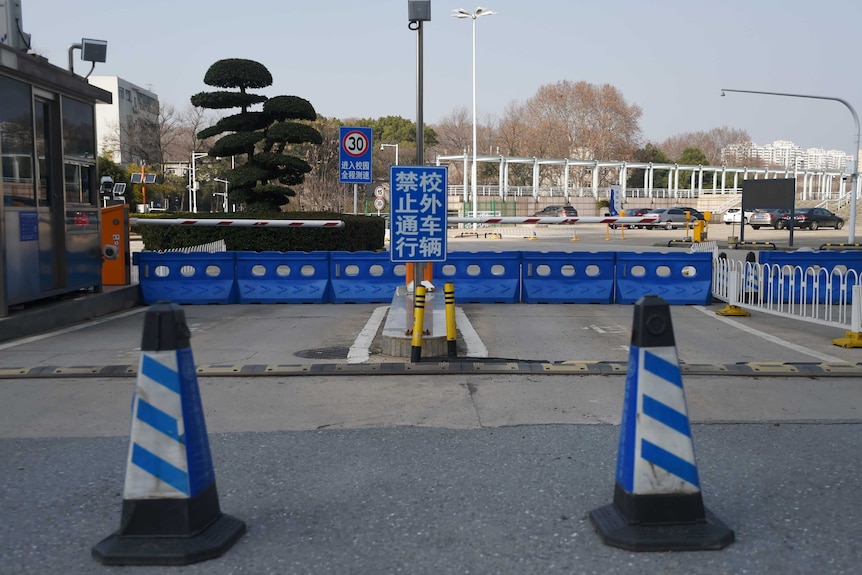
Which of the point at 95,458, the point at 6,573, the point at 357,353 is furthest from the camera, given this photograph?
the point at 357,353

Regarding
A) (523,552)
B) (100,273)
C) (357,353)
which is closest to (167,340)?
(523,552)

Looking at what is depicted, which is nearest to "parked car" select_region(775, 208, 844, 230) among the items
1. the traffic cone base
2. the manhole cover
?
the manhole cover

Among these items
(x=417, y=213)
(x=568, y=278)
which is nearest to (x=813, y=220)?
(x=568, y=278)

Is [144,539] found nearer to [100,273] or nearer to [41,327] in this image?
[41,327]

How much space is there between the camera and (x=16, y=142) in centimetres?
1055

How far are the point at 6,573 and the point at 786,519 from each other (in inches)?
156

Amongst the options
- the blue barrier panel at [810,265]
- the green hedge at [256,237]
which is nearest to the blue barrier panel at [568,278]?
the blue barrier panel at [810,265]

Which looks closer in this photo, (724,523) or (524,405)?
(724,523)

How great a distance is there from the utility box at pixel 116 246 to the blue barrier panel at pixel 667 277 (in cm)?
877

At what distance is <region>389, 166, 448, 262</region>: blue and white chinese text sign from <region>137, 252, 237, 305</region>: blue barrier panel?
6.22m

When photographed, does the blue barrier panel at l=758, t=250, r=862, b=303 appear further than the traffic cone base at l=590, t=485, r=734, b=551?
Yes

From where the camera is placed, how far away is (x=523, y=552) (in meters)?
4.09

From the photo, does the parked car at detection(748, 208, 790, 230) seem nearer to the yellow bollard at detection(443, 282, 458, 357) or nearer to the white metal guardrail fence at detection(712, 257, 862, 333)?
the white metal guardrail fence at detection(712, 257, 862, 333)

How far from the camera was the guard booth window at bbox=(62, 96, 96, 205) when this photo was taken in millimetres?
12078
